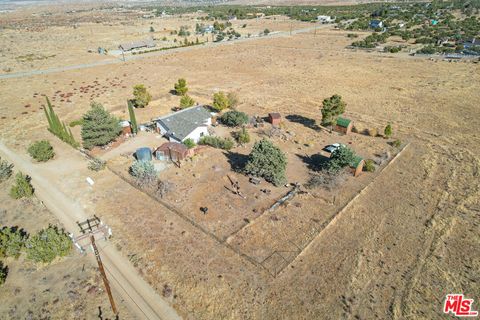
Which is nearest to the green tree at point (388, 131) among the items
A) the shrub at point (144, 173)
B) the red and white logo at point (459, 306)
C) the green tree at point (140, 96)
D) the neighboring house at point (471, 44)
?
the red and white logo at point (459, 306)

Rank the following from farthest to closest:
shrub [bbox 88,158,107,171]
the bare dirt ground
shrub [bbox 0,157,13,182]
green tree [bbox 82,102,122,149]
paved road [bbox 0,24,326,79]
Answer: paved road [bbox 0,24,326,79]
green tree [bbox 82,102,122,149]
shrub [bbox 88,158,107,171]
shrub [bbox 0,157,13,182]
the bare dirt ground

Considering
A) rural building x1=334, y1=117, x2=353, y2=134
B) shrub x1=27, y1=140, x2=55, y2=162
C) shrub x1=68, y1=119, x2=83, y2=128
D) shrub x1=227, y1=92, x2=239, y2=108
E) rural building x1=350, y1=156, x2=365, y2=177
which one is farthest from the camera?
shrub x1=227, y1=92, x2=239, y2=108

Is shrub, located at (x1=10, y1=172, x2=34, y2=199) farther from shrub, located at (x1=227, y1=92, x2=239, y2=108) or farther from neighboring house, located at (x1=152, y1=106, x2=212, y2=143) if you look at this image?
shrub, located at (x1=227, y1=92, x2=239, y2=108)

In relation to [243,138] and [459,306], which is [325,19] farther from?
[459,306]

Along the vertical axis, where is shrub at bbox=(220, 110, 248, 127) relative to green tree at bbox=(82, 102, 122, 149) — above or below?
below

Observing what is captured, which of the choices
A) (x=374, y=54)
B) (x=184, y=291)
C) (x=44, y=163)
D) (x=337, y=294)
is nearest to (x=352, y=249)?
(x=337, y=294)

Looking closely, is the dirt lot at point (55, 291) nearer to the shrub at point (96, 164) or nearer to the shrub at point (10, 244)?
the shrub at point (10, 244)

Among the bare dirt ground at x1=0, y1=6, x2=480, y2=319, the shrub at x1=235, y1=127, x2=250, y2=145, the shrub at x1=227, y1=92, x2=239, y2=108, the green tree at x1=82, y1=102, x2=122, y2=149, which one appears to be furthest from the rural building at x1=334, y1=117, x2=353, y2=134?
the green tree at x1=82, y1=102, x2=122, y2=149
